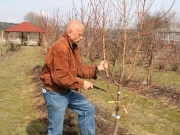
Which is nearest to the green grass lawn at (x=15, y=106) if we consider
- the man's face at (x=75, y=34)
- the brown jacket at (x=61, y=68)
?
the brown jacket at (x=61, y=68)

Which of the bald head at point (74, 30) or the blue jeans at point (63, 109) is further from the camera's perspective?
the blue jeans at point (63, 109)

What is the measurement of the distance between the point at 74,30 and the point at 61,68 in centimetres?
47

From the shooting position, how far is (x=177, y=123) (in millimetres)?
5309

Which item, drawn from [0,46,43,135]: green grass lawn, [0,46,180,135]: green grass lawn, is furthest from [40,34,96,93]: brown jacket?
[0,46,43,135]: green grass lawn

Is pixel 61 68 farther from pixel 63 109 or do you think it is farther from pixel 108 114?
pixel 108 114

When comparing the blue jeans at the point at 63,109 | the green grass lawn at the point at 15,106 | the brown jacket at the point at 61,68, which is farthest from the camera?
the green grass lawn at the point at 15,106

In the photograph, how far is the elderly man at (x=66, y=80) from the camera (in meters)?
2.85

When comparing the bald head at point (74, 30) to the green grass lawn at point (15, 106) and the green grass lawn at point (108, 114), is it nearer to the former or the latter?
the green grass lawn at point (108, 114)

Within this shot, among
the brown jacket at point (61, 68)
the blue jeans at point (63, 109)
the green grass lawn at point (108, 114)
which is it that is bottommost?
the green grass lawn at point (108, 114)

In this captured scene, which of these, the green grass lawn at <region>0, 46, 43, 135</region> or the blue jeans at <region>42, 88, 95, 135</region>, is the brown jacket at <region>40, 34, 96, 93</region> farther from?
the green grass lawn at <region>0, 46, 43, 135</region>

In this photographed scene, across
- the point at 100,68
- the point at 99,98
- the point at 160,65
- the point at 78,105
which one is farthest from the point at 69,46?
the point at 160,65

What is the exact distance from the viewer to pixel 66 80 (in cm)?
282

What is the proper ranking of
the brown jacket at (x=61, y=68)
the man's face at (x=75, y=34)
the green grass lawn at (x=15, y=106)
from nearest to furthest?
1. the brown jacket at (x=61, y=68)
2. the man's face at (x=75, y=34)
3. the green grass lawn at (x=15, y=106)

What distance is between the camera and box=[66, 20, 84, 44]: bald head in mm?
2918
